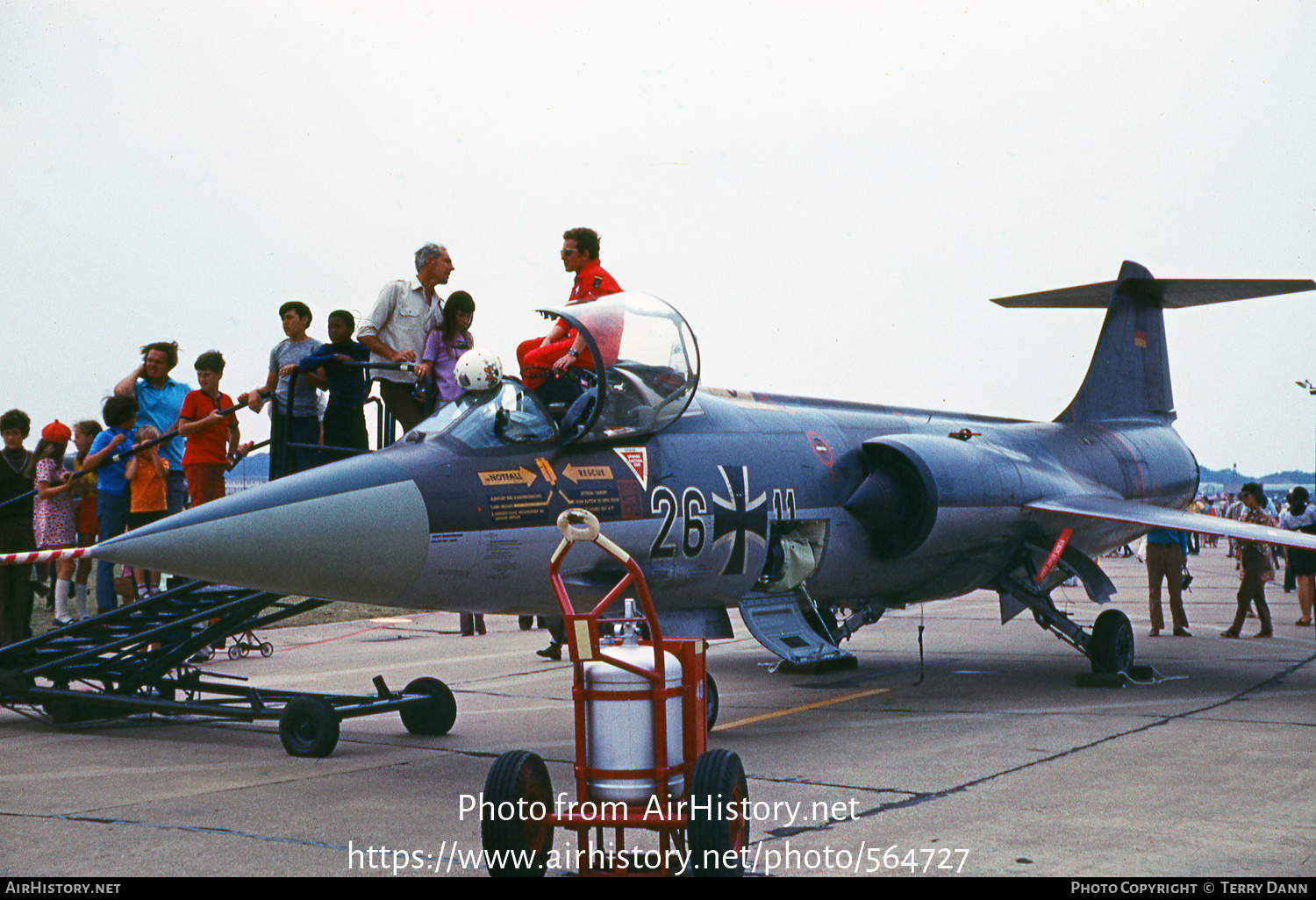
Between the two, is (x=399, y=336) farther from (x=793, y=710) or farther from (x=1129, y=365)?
(x=1129, y=365)

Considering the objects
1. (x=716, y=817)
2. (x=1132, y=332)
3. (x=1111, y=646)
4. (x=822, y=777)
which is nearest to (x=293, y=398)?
(x=822, y=777)

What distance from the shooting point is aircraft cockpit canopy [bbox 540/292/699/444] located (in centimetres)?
689

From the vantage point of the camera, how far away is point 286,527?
5.66 m

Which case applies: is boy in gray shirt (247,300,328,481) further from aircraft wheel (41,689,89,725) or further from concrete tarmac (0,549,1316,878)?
aircraft wheel (41,689,89,725)

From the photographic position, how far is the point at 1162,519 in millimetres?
9984

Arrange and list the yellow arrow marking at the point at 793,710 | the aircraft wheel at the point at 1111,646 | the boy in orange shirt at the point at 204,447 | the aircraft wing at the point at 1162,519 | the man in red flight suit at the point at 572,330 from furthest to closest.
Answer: the aircraft wheel at the point at 1111,646 → the aircraft wing at the point at 1162,519 → the boy in orange shirt at the point at 204,447 → the yellow arrow marking at the point at 793,710 → the man in red flight suit at the point at 572,330

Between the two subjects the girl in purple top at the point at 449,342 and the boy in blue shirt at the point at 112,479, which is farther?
the boy in blue shirt at the point at 112,479

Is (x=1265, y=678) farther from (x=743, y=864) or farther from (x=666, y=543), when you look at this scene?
(x=743, y=864)

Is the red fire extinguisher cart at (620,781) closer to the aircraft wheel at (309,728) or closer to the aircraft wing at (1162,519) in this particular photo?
the aircraft wheel at (309,728)

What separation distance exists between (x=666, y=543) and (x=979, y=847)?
3.06 metres

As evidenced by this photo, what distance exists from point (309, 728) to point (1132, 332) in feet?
36.1

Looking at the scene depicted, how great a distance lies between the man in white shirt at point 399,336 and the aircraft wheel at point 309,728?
2.12m

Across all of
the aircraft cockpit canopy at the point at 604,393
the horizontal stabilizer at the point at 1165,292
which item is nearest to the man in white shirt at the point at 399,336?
the aircraft cockpit canopy at the point at 604,393

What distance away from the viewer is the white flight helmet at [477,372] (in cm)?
670
